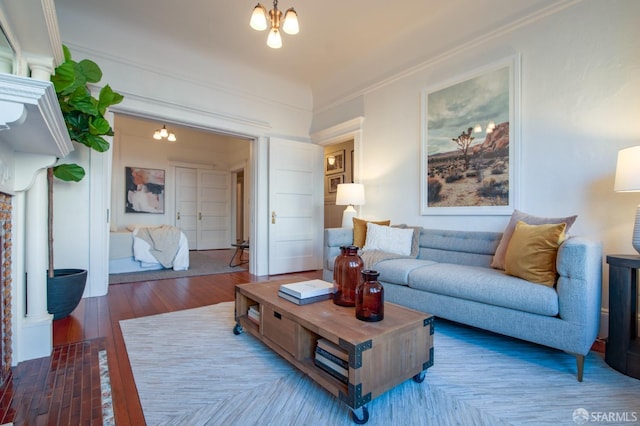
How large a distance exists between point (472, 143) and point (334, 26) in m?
2.03

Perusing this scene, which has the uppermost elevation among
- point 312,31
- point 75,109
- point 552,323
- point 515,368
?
point 312,31

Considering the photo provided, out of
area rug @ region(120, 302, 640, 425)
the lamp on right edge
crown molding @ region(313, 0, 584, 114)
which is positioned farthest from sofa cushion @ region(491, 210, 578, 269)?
crown molding @ region(313, 0, 584, 114)

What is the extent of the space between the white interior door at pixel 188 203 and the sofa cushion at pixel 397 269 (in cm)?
605

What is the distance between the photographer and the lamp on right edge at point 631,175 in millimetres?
1758

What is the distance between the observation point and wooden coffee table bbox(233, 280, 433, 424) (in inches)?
50.1

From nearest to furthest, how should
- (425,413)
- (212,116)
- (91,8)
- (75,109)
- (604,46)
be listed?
(425,413), (604,46), (75,109), (91,8), (212,116)

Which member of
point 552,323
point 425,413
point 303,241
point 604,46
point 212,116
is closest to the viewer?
point 425,413

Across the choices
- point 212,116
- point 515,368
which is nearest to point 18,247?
point 212,116

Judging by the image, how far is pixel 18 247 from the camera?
5.91 feet

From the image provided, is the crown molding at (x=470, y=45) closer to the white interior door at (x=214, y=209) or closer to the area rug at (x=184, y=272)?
the area rug at (x=184, y=272)

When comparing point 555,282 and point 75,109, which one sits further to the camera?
point 75,109

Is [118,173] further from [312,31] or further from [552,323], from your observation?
[552,323]

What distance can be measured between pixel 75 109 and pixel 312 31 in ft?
8.30

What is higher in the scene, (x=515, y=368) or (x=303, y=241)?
(x=303, y=241)
